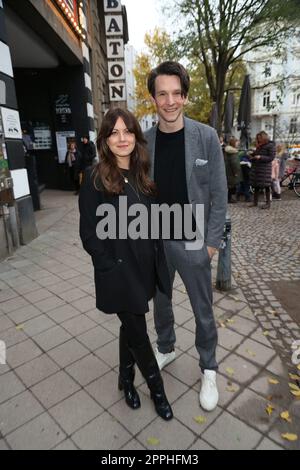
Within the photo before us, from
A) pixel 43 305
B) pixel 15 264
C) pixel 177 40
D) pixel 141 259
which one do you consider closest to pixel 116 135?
pixel 141 259

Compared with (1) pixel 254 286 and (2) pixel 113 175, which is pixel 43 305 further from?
(1) pixel 254 286

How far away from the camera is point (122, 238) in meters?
1.87

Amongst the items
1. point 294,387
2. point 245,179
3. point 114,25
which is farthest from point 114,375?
point 114,25

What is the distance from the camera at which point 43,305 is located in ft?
11.7

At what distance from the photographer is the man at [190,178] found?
1988 mm

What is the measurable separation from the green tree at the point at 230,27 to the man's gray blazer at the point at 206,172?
12.4m

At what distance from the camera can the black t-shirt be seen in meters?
2.06

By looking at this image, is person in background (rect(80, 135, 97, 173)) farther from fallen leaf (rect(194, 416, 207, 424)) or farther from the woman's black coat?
fallen leaf (rect(194, 416, 207, 424))

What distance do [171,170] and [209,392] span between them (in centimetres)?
157

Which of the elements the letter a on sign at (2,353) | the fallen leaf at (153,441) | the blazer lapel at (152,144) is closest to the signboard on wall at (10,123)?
the letter a on sign at (2,353)

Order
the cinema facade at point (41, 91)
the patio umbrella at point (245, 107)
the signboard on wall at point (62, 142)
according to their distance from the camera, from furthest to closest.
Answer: the signboard on wall at point (62, 142), the patio umbrella at point (245, 107), the cinema facade at point (41, 91)

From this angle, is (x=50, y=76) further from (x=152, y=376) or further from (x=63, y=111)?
(x=152, y=376)

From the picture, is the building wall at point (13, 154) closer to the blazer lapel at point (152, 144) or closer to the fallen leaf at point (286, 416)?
the blazer lapel at point (152, 144)
